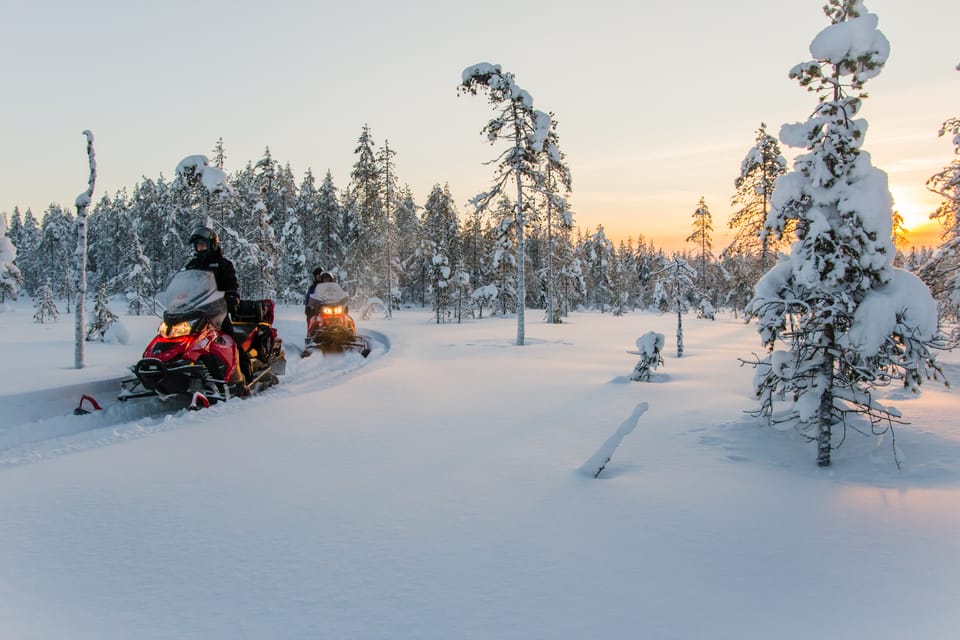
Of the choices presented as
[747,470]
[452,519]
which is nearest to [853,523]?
[747,470]

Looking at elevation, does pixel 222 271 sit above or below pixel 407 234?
below

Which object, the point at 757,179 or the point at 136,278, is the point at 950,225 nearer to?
the point at 757,179

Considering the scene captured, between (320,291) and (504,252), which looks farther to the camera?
(504,252)

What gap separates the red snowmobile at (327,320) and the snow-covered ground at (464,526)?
247 inches

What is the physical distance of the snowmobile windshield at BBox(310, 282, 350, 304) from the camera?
1506cm

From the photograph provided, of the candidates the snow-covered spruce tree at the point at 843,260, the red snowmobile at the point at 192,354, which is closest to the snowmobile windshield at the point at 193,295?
the red snowmobile at the point at 192,354

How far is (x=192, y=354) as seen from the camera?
8172mm

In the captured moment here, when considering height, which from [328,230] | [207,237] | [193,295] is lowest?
[193,295]

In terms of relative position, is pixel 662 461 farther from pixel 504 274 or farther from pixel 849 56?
pixel 504 274

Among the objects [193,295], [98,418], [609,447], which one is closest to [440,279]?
[193,295]

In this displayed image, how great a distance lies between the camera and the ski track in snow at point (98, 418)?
21.4ft

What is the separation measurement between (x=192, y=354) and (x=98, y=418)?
1.70 metres

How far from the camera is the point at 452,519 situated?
446 centimetres

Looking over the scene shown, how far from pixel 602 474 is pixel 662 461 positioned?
3.17 ft
